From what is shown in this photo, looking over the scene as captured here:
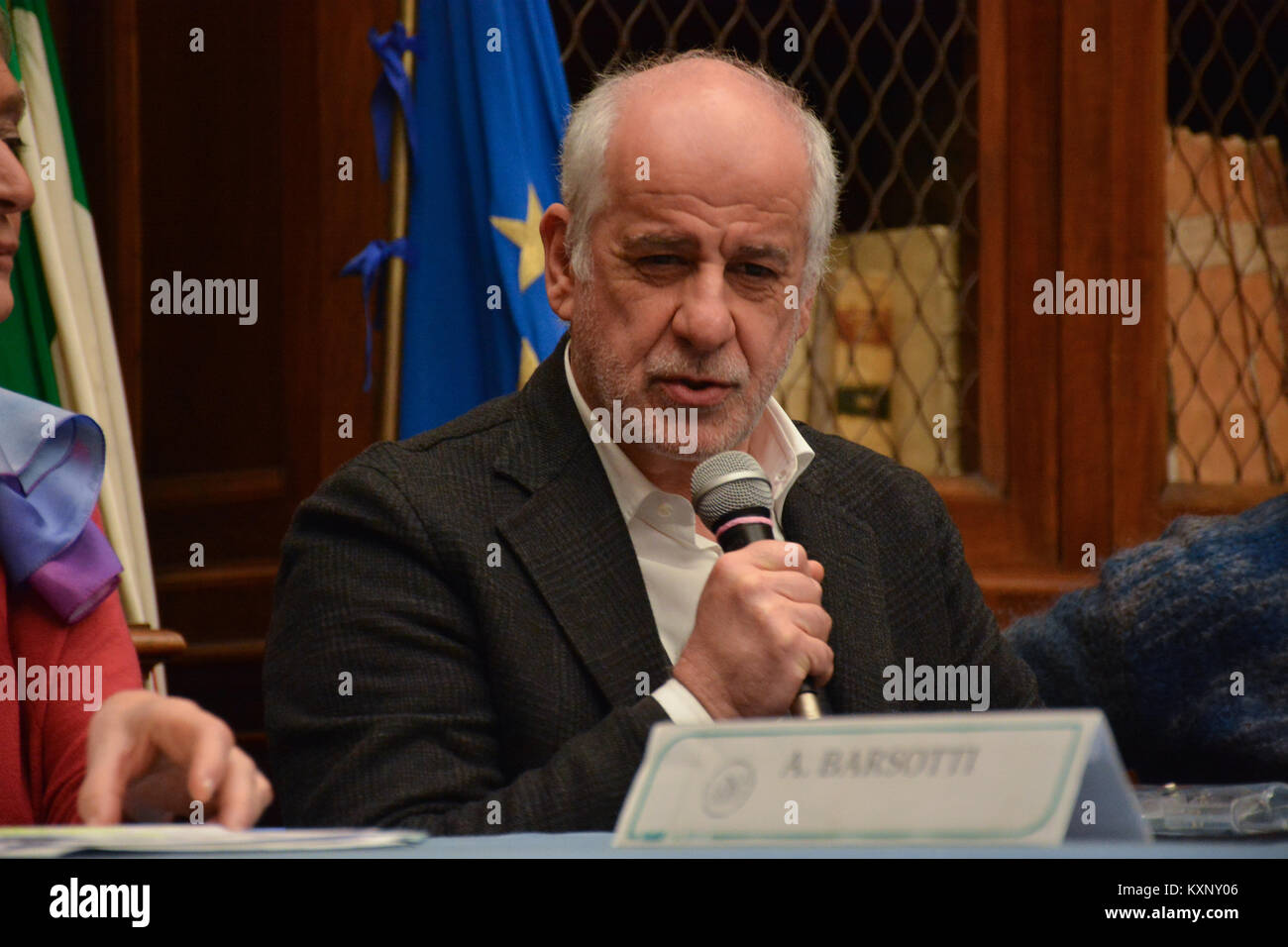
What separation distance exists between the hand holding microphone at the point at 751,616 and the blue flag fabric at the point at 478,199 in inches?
58.6

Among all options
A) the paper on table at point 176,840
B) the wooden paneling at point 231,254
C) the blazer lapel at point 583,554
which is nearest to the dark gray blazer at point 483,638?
the blazer lapel at point 583,554

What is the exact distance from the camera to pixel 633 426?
1.74 metres

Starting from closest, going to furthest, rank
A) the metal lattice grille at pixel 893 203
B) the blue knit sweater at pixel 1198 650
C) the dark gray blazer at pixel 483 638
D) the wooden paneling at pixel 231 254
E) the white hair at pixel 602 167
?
the blue knit sweater at pixel 1198 650, the dark gray blazer at pixel 483 638, the white hair at pixel 602 167, the wooden paneling at pixel 231 254, the metal lattice grille at pixel 893 203

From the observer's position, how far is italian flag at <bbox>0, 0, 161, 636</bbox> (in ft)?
8.82

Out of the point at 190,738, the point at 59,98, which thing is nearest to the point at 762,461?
the point at 190,738

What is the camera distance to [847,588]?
1783 millimetres

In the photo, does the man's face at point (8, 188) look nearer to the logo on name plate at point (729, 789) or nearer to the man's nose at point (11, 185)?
the man's nose at point (11, 185)

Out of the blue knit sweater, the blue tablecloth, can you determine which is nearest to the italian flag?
the blue knit sweater

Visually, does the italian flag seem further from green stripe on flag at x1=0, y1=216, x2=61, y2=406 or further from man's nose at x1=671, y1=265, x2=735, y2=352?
man's nose at x1=671, y1=265, x2=735, y2=352

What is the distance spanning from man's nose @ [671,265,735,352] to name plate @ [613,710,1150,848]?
911 mm

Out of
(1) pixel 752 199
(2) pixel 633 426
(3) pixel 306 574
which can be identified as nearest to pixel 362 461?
(3) pixel 306 574

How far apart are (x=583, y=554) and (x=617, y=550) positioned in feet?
0.13

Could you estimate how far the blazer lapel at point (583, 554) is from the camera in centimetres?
160

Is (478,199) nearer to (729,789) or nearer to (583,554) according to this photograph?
(583,554)
